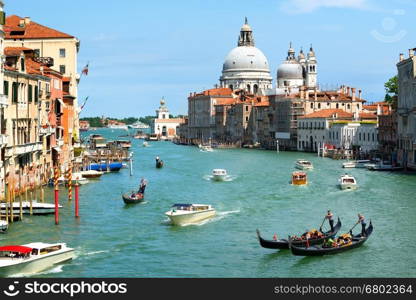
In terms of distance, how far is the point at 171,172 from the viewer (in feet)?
171

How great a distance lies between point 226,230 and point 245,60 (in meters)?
112

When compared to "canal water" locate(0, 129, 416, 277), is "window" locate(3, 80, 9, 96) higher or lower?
higher

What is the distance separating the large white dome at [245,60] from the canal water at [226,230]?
94.0 meters

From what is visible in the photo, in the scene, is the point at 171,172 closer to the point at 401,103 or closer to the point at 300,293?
the point at 401,103

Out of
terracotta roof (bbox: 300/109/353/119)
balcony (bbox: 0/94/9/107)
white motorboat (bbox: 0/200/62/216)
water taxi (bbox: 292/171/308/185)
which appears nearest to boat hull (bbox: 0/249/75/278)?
white motorboat (bbox: 0/200/62/216)

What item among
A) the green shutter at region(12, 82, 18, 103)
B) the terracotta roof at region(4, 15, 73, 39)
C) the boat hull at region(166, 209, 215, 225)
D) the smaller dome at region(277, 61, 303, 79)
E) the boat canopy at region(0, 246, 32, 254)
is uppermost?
the smaller dome at region(277, 61, 303, 79)

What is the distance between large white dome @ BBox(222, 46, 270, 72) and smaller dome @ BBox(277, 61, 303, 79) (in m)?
13.8

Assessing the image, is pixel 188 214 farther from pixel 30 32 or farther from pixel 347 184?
pixel 30 32

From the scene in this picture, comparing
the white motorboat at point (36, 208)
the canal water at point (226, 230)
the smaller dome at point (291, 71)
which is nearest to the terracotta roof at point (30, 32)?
the canal water at point (226, 230)

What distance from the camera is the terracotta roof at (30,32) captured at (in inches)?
1818

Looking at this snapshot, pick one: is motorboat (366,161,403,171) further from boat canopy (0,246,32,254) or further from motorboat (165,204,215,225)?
boat canopy (0,246,32,254)

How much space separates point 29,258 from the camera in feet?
62.4

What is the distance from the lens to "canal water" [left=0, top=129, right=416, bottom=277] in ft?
65.3

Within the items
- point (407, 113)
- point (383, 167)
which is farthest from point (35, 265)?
point (407, 113)
